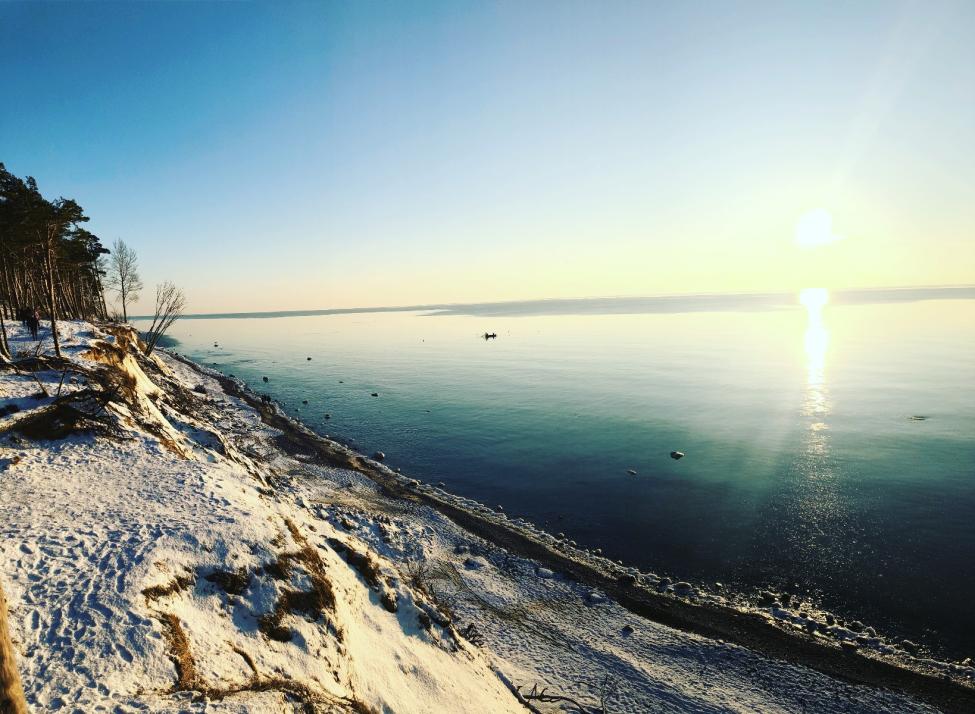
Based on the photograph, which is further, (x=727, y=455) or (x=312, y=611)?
(x=727, y=455)

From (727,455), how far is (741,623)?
20721 millimetres

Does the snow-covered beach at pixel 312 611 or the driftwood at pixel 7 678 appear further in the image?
the snow-covered beach at pixel 312 611

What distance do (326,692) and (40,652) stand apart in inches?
206

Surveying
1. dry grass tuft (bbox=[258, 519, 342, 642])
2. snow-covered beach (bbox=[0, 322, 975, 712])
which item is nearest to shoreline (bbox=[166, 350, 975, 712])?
snow-covered beach (bbox=[0, 322, 975, 712])

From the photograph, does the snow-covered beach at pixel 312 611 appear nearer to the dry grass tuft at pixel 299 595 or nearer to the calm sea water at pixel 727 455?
the dry grass tuft at pixel 299 595

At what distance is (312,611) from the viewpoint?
1180 centimetres

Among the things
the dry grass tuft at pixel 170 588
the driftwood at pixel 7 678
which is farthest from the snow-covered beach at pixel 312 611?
the driftwood at pixel 7 678

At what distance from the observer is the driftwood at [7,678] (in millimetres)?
4707

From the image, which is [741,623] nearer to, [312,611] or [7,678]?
[312,611]

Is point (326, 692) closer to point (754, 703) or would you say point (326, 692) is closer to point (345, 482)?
point (754, 703)

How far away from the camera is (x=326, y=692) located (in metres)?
9.54

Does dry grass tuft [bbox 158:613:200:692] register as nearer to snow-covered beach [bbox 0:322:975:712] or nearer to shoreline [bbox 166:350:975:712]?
snow-covered beach [bbox 0:322:975:712]

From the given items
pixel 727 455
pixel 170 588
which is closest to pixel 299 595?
pixel 170 588

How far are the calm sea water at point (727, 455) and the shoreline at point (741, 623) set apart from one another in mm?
1447
